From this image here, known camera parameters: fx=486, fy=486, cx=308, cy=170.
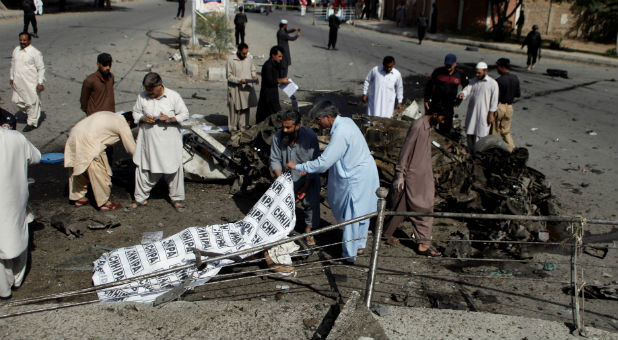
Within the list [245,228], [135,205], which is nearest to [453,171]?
[245,228]

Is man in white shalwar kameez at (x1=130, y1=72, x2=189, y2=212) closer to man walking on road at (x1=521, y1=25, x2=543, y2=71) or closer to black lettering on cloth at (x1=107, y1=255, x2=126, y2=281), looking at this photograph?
black lettering on cloth at (x1=107, y1=255, x2=126, y2=281)

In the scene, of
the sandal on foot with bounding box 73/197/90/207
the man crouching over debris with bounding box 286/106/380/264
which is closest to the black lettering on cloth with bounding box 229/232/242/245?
the man crouching over debris with bounding box 286/106/380/264

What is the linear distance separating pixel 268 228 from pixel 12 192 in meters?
2.21

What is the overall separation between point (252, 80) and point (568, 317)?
6.10 meters

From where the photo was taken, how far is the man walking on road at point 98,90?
6.29 m

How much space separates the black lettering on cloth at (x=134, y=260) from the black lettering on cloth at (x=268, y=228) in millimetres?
1162

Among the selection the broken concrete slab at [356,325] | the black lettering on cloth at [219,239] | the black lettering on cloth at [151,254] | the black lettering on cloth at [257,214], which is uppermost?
the black lettering on cloth at [257,214]

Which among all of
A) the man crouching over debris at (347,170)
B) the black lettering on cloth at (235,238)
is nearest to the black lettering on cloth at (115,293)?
the black lettering on cloth at (235,238)

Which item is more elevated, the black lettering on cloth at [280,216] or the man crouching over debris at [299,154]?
the man crouching over debris at [299,154]

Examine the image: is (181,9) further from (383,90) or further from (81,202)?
(81,202)

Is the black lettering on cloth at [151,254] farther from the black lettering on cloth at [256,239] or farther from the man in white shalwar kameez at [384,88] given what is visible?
the man in white shalwar kameez at [384,88]

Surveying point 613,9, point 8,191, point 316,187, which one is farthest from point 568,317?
point 613,9

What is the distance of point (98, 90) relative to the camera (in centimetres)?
634

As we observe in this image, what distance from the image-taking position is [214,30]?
51.5ft
